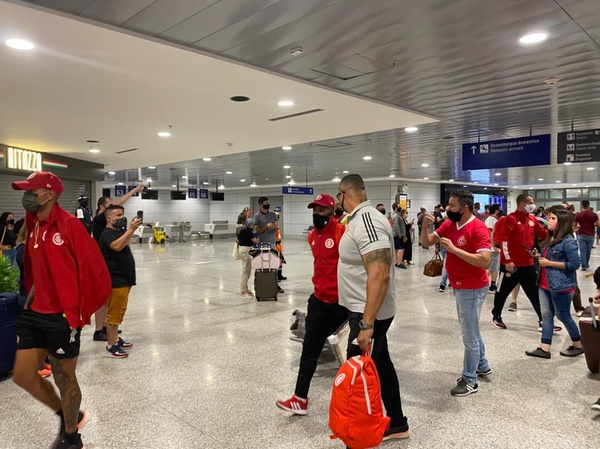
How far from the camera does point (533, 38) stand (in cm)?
453

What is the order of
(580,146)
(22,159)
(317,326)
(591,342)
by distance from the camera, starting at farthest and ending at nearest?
(22,159) < (580,146) < (591,342) < (317,326)

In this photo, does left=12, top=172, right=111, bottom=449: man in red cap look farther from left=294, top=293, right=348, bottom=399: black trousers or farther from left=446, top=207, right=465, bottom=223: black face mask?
left=446, top=207, right=465, bottom=223: black face mask

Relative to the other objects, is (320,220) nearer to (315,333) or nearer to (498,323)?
(315,333)

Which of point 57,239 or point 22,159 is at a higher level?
point 22,159

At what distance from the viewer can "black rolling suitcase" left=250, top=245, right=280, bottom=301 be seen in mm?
7863

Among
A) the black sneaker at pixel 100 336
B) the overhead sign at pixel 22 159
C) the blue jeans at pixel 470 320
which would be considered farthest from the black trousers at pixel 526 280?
the overhead sign at pixel 22 159

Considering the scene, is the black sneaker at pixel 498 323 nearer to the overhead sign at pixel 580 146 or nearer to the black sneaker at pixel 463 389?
the black sneaker at pixel 463 389

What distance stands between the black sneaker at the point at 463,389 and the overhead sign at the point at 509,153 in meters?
6.68

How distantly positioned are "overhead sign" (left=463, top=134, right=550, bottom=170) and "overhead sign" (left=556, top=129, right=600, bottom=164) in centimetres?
29

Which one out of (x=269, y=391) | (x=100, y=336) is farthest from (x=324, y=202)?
(x=100, y=336)

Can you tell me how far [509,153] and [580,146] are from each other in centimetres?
133

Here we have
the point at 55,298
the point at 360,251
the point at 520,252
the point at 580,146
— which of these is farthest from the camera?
the point at 580,146

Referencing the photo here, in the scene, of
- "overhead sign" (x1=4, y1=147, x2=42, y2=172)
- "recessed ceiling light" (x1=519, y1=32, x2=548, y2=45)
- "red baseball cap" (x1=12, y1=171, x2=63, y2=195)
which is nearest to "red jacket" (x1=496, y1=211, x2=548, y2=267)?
"recessed ceiling light" (x1=519, y1=32, x2=548, y2=45)

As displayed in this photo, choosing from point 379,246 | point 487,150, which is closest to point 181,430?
point 379,246
